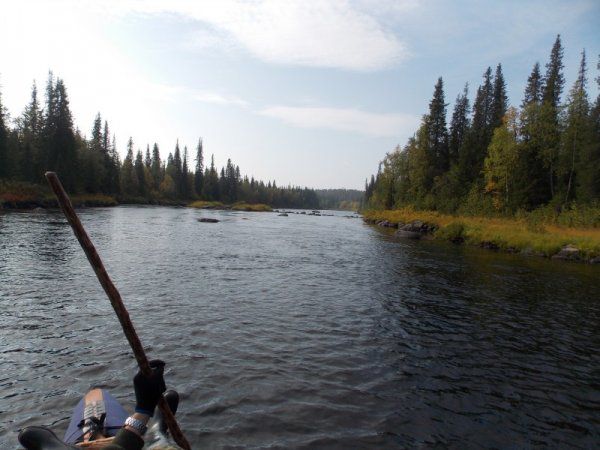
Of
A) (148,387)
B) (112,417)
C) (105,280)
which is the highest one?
(105,280)

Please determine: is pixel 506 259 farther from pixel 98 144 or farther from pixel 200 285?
pixel 98 144

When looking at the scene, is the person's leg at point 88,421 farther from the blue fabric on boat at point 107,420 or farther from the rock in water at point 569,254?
the rock in water at point 569,254

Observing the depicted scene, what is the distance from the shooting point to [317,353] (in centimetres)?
922

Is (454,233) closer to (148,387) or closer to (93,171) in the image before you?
(148,387)

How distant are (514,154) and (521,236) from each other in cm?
2446

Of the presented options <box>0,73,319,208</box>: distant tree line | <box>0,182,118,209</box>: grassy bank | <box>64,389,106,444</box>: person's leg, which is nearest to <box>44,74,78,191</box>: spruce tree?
<box>0,73,319,208</box>: distant tree line

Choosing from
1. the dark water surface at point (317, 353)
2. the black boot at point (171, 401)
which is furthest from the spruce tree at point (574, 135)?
the black boot at point (171, 401)

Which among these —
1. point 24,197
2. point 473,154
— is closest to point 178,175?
point 24,197

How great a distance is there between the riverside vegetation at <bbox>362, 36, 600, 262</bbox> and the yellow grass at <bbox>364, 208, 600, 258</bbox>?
0.08 metres

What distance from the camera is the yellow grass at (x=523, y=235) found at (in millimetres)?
28703

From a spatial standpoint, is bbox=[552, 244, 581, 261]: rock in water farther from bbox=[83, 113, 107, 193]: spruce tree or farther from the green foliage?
bbox=[83, 113, 107, 193]: spruce tree

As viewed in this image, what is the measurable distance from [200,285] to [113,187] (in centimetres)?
9025

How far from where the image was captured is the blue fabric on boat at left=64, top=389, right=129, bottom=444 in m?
4.99

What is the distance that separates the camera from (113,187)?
307 feet
